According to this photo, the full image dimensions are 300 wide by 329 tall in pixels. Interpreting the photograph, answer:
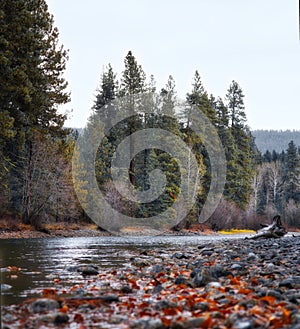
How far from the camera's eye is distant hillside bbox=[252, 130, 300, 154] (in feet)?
588

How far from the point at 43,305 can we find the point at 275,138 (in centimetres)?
19115

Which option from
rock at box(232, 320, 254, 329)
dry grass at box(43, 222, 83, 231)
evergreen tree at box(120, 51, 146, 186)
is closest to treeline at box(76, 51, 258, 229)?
evergreen tree at box(120, 51, 146, 186)

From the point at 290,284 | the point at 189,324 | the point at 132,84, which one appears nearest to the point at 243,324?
the point at 189,324

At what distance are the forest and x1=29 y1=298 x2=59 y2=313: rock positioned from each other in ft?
54.1

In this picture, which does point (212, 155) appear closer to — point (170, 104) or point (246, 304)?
point (170, 104)

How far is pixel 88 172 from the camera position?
4034 cm

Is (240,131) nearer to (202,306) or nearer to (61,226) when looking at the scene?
(61,226)

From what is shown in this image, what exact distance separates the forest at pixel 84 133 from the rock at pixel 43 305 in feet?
54.1

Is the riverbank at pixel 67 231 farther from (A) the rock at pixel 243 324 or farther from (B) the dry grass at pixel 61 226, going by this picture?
(A) the rock at pixel 243 324

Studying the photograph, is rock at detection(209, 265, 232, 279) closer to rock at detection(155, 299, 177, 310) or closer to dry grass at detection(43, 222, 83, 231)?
rock at detection(155, 299, 177, 310)

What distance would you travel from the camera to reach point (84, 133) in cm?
4238

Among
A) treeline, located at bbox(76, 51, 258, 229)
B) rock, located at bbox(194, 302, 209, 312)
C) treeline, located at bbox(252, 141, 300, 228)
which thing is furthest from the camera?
treeline, located at bbox(252, 141, 300, 228)

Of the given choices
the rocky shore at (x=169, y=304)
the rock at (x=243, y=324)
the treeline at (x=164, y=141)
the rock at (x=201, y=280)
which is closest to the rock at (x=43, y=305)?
the rocky shore at (x=169, y=304)

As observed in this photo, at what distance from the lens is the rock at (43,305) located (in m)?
4.09
